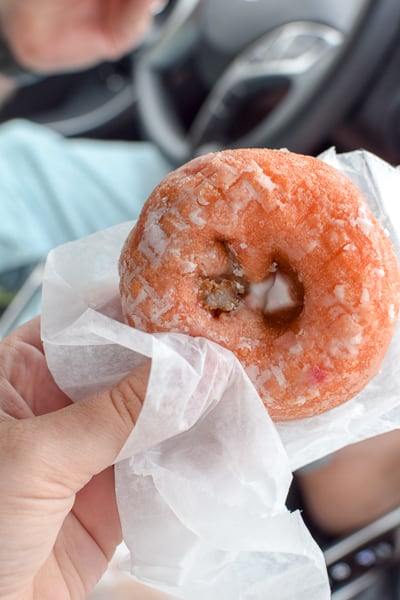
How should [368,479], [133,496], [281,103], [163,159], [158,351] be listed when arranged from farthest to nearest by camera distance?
[163,159]
[281,103]
[368,479]
[133,496]
[158,351]

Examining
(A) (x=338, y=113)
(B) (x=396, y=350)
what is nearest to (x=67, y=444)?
(B) (x=396, y=350)

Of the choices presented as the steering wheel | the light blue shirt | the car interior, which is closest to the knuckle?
the car interior

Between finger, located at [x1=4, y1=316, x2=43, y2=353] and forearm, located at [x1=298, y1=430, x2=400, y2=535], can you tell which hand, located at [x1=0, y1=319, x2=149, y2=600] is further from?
forearm, located at [x1=298, y1=430, x2=400, y2=535]

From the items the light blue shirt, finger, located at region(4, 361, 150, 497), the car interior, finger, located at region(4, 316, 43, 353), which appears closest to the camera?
finger, located at region(4, 361, 150, 497)

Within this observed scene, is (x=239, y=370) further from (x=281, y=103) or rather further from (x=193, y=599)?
(x=281, y=103)

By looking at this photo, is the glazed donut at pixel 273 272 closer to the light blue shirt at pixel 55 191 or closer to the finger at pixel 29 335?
the finger at pixel 29 335

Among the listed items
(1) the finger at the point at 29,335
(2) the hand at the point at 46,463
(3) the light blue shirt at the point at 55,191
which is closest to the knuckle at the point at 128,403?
(2) the hand at the point at 46,463
